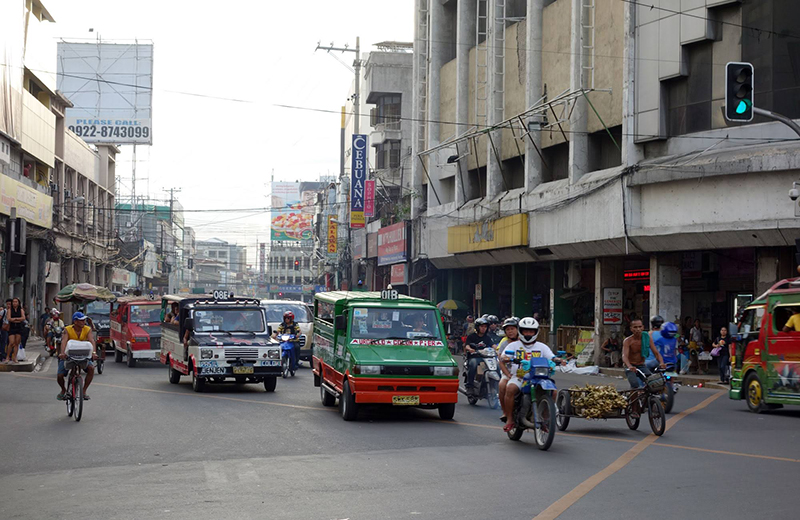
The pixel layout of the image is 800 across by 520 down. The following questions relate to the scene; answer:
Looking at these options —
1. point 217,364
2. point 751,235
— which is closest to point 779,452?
point 217,364

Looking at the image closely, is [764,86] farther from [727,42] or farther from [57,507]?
[57,507]

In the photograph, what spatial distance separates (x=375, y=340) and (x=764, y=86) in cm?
1547

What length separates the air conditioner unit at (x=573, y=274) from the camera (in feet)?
118

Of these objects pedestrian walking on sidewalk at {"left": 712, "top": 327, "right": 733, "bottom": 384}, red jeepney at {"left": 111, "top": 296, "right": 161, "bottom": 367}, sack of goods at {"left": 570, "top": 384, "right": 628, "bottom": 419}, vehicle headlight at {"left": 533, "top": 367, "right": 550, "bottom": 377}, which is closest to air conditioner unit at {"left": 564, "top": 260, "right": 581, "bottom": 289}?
pedestrian walking on sidewalk at {"left": 712, "top": 327, "right": 733, "bottom": 384}

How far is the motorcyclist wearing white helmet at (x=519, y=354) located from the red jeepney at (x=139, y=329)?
18.2 metres

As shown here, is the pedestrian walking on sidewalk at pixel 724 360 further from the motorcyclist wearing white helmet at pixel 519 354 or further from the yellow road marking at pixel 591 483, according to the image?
the motorcyclist wearing white helmet at pixel 519 354

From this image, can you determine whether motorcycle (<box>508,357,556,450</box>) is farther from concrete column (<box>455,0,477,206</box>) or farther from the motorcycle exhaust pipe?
concrete column (<box>455,0,477,206</box>)

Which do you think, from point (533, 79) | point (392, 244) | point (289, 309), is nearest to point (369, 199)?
point (392, 244)

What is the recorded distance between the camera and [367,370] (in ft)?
49.6

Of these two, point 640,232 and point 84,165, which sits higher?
point 84,165

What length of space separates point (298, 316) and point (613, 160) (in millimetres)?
12037

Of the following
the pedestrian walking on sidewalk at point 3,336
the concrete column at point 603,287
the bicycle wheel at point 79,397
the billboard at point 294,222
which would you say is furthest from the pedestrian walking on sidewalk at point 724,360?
the billboard at point 294,222

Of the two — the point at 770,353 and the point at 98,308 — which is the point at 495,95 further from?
the point at 770,353

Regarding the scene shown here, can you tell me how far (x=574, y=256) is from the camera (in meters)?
34.0
